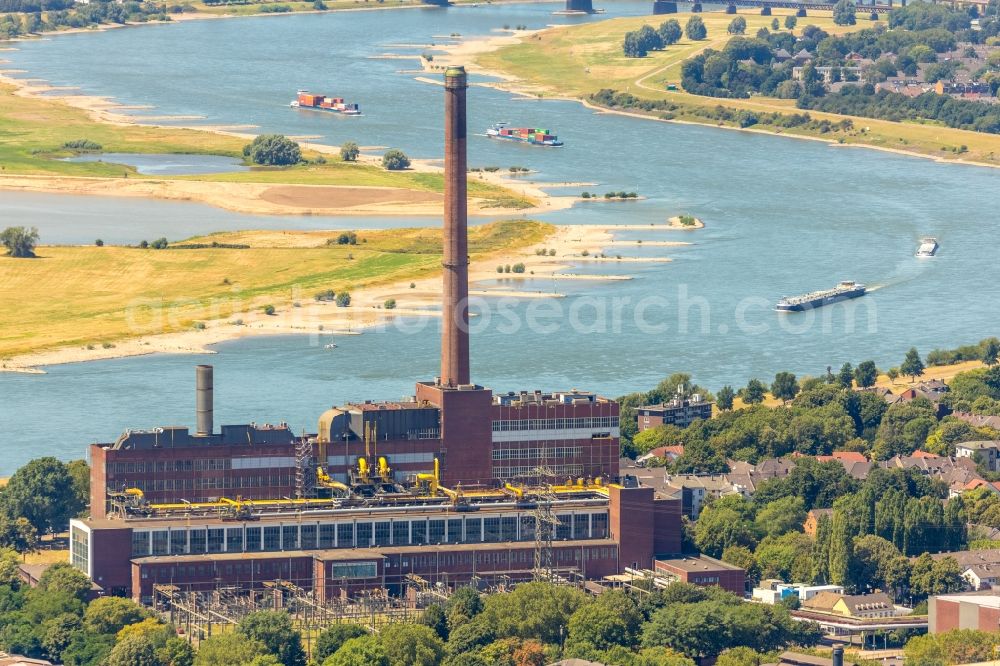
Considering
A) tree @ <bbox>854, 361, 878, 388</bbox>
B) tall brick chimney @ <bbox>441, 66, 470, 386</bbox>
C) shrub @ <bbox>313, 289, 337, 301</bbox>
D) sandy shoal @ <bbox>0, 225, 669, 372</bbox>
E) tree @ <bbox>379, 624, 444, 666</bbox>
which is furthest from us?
shrub @ <bbox>313, 289, 337, 301</bbox>

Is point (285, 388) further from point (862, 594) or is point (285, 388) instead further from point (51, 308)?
point (862, 594)

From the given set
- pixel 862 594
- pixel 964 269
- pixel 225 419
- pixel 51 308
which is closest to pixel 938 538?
pixel 862 594

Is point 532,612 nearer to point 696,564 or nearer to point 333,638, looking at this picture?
point 333,638

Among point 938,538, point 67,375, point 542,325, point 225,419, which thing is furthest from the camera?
point 542,325

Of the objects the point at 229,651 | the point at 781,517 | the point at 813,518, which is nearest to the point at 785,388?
the point at 813,518

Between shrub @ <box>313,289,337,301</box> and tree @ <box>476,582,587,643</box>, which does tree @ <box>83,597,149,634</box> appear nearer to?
tree @ <box>476,582,587,643</box>

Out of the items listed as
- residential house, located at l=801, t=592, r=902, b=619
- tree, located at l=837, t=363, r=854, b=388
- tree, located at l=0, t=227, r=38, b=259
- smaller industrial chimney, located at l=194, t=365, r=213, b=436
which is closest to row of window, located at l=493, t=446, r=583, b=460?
smaller industrial chimney, located at l=194, t=365, r=213, b=436
